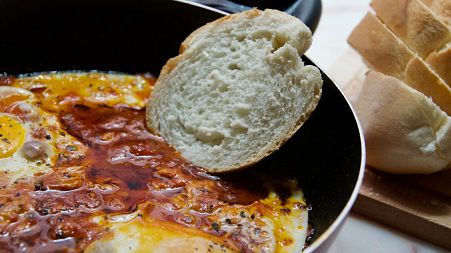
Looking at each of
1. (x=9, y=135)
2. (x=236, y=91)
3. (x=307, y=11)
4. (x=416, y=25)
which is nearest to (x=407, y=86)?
(x=416, y=25)

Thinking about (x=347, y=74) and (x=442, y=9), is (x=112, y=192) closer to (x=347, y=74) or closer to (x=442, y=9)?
(x=347, y=74)

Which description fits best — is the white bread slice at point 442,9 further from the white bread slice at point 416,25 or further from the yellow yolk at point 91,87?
the yellow yolk at point 91,87

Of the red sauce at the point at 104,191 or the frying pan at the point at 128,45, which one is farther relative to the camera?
the frying pan at the point at 128,45

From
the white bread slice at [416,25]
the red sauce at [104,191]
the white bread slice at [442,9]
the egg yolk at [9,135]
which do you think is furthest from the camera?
the white bread slice at [442,9]

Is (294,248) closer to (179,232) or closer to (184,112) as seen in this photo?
(179,232)

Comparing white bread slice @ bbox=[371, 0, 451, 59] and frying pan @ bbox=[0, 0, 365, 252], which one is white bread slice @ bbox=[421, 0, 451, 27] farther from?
frying pan @ bbox=[0, 0, 365, 252]

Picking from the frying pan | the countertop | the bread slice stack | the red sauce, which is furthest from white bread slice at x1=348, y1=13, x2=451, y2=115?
the red sauce

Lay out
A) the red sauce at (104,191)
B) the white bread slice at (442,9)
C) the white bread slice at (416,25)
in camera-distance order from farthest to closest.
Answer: the white bread slice at (442,9), the white bread slice at (416,25), the red sauce at (104,191)

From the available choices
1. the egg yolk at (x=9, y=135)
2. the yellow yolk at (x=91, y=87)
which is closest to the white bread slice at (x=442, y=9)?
the yellow yolk at (x=91, y=87)

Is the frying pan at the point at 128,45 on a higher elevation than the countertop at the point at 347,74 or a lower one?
higher
